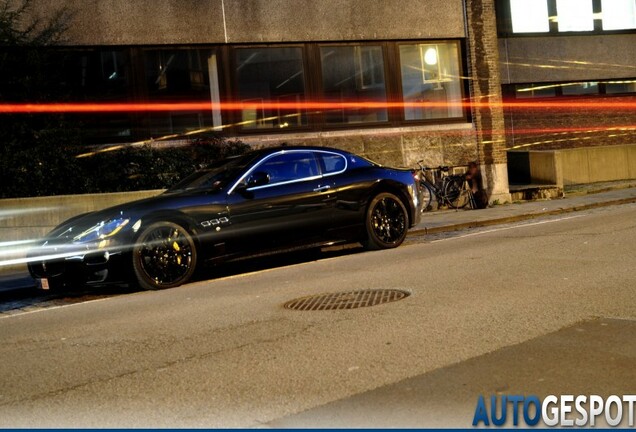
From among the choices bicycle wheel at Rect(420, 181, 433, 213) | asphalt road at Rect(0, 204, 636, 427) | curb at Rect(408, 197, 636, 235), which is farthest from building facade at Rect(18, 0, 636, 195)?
asphalt road at Rect(0, 204, 636, 427)

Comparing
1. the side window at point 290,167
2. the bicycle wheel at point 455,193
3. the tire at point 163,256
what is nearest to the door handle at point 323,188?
the side window at point 290,167

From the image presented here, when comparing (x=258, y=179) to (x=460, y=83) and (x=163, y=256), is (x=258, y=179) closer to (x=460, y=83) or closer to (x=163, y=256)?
(x=163, y=256)

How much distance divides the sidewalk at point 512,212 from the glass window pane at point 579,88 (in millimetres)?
6017

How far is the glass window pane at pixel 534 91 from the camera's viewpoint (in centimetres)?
2706

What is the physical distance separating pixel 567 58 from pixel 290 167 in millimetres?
17501

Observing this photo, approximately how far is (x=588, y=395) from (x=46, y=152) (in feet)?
42.2

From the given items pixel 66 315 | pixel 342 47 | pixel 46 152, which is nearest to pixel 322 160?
pixel 66 315

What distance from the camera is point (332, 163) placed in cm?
1275

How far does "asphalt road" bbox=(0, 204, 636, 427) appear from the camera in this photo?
534 cm

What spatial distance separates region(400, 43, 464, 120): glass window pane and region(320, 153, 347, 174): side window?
9008 millimetres

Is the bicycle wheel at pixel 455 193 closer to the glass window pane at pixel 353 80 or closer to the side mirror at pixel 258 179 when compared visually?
the glass window pane at pixel 353 80

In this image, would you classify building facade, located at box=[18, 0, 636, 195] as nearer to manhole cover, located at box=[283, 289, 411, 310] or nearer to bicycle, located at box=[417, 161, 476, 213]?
bicycle, located at box=[417, 161, 476, 213]

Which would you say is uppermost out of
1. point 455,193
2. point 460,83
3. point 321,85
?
point 321,85

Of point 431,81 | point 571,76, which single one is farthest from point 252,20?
point 571,76
